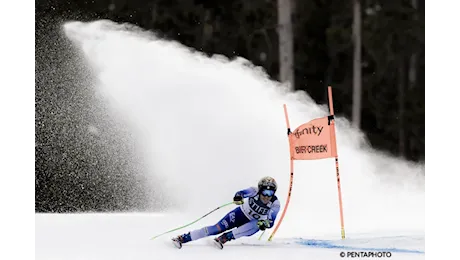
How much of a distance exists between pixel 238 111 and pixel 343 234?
350 cm

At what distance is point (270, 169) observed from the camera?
1032cm

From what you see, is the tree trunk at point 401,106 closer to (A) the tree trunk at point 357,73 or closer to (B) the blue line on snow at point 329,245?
(A) the tree trunk at point 357,73

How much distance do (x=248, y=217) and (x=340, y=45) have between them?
17673 mm

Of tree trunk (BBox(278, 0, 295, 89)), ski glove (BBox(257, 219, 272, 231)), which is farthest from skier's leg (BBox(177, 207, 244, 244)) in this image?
tree trunk (BBox(278, 0, 295, 89))

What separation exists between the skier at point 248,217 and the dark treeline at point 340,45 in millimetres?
14177

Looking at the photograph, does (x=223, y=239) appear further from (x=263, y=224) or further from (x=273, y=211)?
(x=273, y=211)

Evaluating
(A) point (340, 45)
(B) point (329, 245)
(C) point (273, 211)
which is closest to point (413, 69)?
(A) point (340, 45)

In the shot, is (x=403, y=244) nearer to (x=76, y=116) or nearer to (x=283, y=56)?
(x=76, y=116)

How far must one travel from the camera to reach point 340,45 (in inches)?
952

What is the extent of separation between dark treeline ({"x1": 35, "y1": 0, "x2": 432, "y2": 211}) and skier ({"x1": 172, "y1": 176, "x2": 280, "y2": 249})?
14.2 m

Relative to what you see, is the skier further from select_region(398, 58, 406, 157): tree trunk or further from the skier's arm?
select_region(398, 58, 406, 157): tree trunk

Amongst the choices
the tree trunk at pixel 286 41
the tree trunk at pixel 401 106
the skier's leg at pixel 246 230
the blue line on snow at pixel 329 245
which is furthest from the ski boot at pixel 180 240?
the tree trunk at pixel 401 106

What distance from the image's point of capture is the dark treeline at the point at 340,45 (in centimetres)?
2219

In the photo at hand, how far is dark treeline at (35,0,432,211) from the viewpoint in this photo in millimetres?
22188
